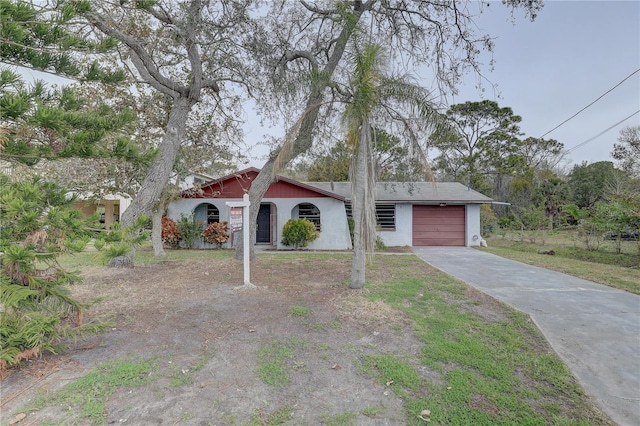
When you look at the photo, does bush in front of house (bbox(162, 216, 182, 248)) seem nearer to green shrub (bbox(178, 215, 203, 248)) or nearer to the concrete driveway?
green shrub (bbox(178, 215, 203, 248))

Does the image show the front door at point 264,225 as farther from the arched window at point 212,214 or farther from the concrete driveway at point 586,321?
the concrete driveway at point 586,321

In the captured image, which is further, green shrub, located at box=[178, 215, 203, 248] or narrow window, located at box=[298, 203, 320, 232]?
narrow window, located at box=[298, 203, 320, 232]

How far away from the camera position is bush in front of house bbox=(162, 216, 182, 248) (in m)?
12.6

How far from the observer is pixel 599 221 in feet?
38.2

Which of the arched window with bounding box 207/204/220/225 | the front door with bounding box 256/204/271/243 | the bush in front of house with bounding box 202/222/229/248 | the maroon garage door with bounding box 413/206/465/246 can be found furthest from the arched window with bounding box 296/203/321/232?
the maroon garage door with bounding box 413/206/465/246

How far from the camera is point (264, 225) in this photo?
15.3m

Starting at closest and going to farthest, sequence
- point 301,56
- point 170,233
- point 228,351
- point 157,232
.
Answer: point 228,351
point 301,56
point 157,232
point 170,233

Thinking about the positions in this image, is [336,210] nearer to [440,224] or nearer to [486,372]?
[440,224]

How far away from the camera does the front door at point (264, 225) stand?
15125 mm

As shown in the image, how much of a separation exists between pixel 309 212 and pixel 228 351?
11.3 metres

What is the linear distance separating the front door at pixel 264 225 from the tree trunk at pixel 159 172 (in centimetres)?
719

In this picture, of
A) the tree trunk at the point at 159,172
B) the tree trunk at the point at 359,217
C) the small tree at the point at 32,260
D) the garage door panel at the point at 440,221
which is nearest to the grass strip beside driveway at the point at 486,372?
the tree trunk at the point at 359,217

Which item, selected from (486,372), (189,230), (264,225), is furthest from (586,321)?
(189,230)

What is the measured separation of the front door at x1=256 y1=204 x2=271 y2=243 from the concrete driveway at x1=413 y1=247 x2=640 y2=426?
8.87 meters
